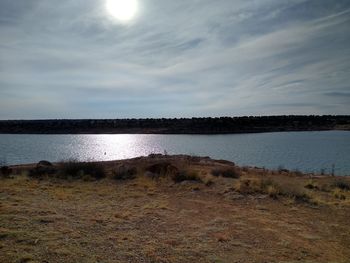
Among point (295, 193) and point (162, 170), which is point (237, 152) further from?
point (295, 193)

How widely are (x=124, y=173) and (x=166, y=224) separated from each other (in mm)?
7918

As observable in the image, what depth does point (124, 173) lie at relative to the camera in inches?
661

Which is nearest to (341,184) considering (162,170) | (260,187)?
(260,187)

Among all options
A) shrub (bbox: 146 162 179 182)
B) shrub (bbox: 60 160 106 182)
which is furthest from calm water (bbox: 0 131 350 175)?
shrub (bbox: 60 160 106 182)

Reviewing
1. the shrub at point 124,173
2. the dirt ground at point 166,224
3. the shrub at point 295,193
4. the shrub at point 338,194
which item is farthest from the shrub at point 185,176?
the shrub at point 338,194

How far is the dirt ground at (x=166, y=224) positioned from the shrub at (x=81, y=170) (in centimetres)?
241

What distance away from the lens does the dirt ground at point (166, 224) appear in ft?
22.7

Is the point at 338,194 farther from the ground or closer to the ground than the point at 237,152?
farther from the ground

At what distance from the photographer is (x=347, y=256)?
7438mm

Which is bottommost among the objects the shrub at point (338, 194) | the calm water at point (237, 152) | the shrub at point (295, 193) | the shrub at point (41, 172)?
the calm water at point (237, 152)

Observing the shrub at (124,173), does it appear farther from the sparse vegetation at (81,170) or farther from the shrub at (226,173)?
the shrub at (226,173)

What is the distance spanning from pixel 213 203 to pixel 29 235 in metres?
5.99

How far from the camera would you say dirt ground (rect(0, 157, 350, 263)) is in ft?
22.7

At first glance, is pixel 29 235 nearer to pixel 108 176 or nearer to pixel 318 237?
pixel 318 237
